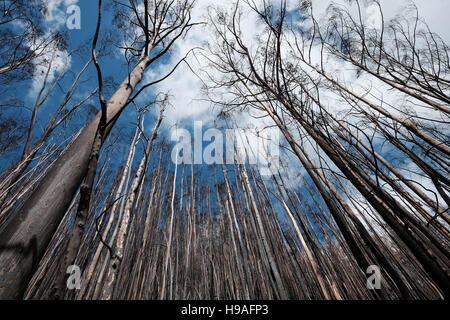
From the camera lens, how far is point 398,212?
0.84 meters

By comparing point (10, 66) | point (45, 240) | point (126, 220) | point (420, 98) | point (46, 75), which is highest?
point (10, 66)

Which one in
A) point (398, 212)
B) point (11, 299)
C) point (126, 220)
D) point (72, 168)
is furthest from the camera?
point (126, 220)

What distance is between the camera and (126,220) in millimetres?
1977

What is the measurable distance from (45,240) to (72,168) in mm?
229

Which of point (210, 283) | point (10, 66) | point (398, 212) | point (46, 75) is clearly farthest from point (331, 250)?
point (10, 66)

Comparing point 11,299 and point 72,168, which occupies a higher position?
point 72,168

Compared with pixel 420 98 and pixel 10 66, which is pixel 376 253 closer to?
pixel 420 98

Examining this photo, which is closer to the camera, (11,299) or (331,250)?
(11,299)

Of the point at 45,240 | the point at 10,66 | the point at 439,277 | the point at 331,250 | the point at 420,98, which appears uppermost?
the point at 10,66

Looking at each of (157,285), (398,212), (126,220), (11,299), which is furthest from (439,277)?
(157,285)

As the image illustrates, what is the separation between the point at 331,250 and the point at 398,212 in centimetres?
348

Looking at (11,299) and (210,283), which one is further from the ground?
(210,283)
